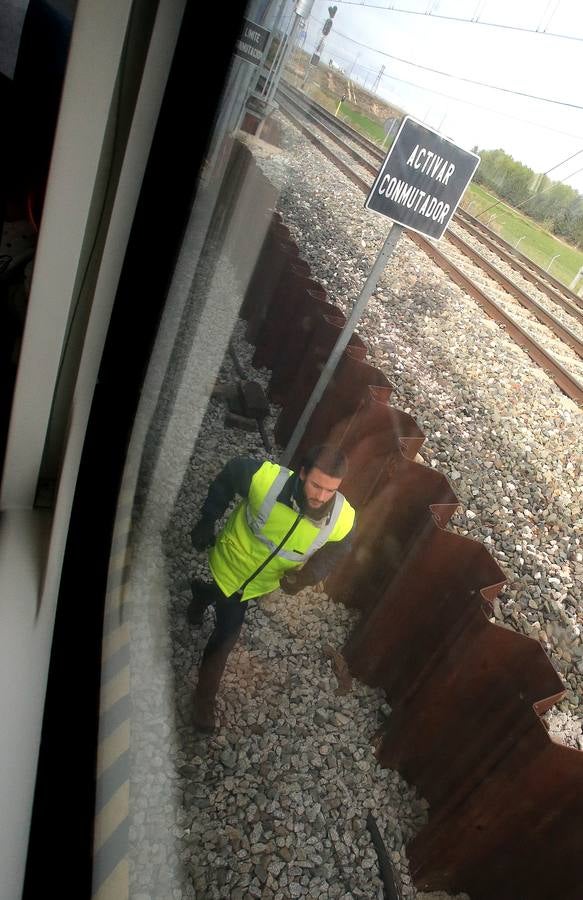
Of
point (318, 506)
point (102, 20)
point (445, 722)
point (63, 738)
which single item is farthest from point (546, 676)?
point (102, 20)

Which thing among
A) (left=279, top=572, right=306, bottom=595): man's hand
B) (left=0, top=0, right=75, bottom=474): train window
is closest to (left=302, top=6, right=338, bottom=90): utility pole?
(left=0, top=0, right=75, bottom=474): train window

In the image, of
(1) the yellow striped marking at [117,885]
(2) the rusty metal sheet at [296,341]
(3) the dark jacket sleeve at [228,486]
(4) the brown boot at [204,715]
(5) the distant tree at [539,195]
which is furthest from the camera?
(2) the rusty metal sheet at [296,341]

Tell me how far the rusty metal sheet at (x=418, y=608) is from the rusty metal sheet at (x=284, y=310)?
137 cm

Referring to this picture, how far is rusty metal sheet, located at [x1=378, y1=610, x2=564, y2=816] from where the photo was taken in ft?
4.45

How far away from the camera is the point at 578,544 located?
2.64 metres

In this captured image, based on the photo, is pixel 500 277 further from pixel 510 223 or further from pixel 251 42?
pixel 251 42

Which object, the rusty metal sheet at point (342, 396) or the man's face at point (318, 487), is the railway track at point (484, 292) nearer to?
the rusty metal sheet at point (342, 396)

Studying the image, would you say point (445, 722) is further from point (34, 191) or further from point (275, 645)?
point (34, 191)

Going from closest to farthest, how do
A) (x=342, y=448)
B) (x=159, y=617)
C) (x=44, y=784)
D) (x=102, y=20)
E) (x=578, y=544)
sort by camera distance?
(x=102, y=20) < (x=44, y=784) < (x=159, y=617) < (x=342, y=448) < (x=578, y=544)

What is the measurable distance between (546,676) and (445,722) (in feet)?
1.13

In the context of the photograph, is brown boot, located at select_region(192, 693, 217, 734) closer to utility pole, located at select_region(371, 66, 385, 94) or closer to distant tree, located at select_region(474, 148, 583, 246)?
distant tree, located at select_region(474, 148, 583, 246)

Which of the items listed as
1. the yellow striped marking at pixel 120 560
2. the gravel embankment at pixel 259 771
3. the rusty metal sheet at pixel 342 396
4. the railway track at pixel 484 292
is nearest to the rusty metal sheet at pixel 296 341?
the rusty metal sheet at pixel 342 396

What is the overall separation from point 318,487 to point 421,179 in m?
0.86

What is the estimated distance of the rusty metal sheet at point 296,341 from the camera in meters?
2.71
